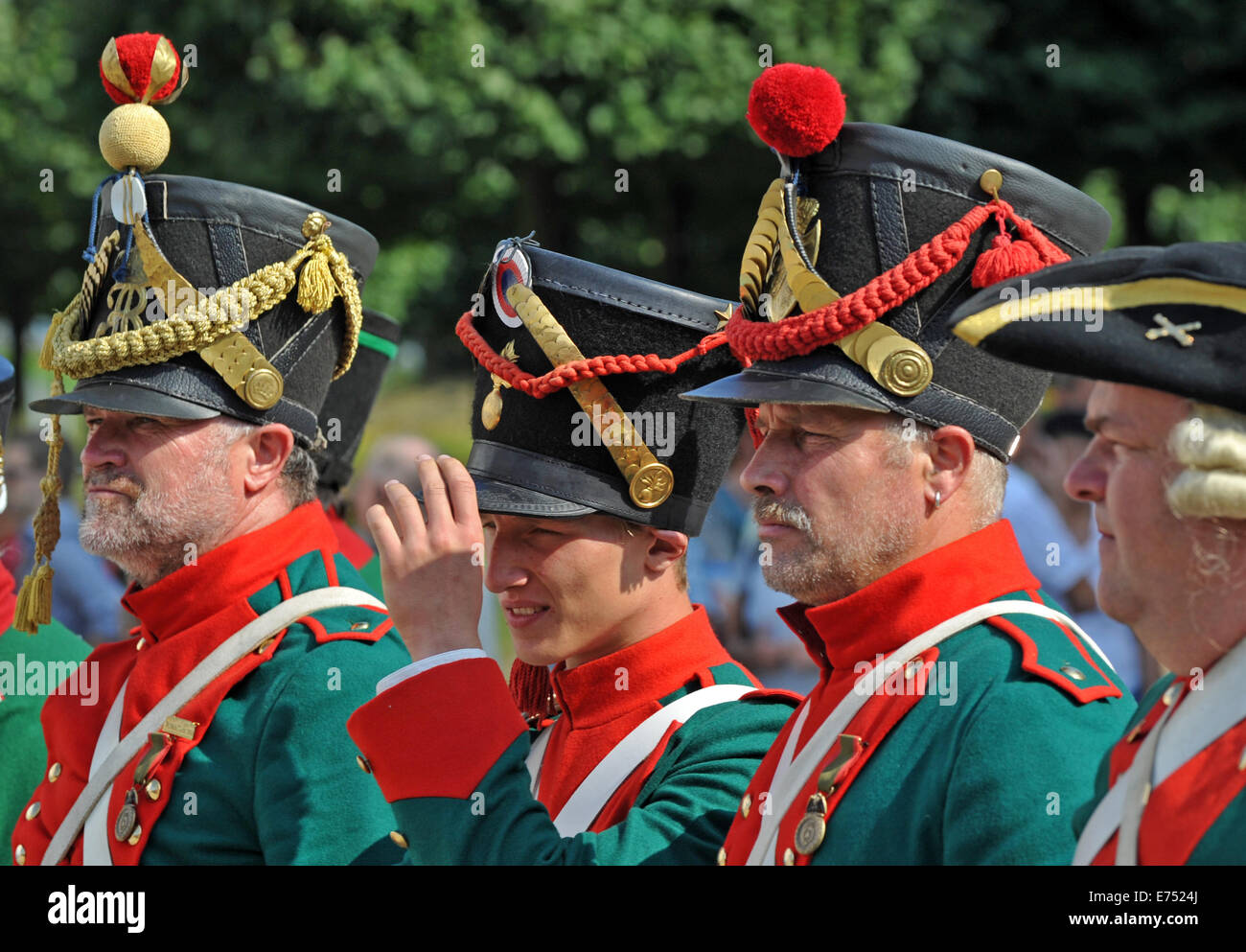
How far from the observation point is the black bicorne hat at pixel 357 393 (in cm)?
574

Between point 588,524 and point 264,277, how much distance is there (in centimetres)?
116

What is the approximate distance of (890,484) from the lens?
A: 3.19 meters

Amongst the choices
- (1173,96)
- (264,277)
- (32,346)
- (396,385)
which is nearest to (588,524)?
(264,277)

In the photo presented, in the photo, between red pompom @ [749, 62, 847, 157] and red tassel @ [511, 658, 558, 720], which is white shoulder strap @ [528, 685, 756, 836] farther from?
red pompom @ [749, 62, 847, 157]

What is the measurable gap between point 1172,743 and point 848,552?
0.90 m

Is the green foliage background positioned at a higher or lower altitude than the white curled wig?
higher

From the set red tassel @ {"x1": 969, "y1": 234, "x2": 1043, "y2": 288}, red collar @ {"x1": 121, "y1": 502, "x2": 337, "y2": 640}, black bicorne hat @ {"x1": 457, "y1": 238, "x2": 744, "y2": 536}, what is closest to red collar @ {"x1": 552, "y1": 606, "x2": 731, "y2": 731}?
black bicorne hat @ {"x1": 457, "y1": 238, "x2": 744, "y2": 536}

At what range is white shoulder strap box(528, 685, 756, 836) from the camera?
3.65m

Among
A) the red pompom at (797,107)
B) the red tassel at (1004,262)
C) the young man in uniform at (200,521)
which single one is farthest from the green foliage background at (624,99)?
the red tassel at (1004,262)

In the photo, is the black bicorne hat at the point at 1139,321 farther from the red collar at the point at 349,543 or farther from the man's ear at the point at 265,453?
the red collar at the point at 349,543

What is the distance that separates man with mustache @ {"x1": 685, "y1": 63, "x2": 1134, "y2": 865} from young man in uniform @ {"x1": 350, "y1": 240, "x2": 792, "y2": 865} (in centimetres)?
37

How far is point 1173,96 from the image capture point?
531 inches

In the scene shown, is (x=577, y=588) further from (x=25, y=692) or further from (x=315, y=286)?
(x=25, y=692)
